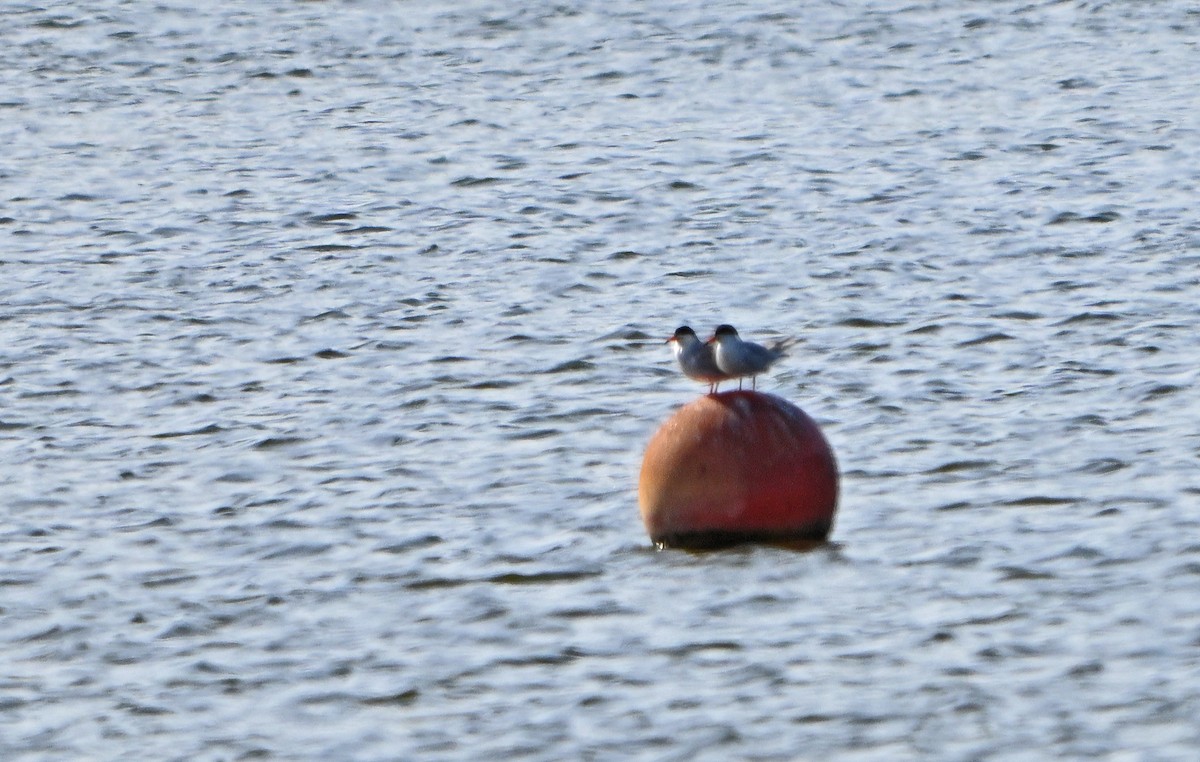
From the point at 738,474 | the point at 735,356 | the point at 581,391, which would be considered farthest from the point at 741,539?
the point at 581,391

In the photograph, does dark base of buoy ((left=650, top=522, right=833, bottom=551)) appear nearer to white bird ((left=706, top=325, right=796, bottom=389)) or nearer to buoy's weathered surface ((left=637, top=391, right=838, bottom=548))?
buoy's weathered surface ((left=637, top=391, right=838, bottom=548))

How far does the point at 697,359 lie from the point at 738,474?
98 centimetres

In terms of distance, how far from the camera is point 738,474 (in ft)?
41.2

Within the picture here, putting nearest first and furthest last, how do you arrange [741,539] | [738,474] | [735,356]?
[738,474], [741,539], [735,356]

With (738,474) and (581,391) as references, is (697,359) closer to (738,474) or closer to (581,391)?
(738,474)

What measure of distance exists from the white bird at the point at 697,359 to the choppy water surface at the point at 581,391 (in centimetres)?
108

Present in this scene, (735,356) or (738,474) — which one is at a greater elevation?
(735,356)

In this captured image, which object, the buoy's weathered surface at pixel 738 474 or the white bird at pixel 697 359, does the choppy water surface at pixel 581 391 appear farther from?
the white bird at pixel 697 359

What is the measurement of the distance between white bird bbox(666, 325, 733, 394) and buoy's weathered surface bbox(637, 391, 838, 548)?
434 millimetres

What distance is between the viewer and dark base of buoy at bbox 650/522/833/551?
12.8 m

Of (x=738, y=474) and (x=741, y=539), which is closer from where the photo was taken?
(x=738, y=474)

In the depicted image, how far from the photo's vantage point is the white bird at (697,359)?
13258mm

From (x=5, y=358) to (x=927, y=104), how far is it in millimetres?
14595

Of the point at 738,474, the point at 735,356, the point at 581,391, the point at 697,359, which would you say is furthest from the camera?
the point at 581,391
